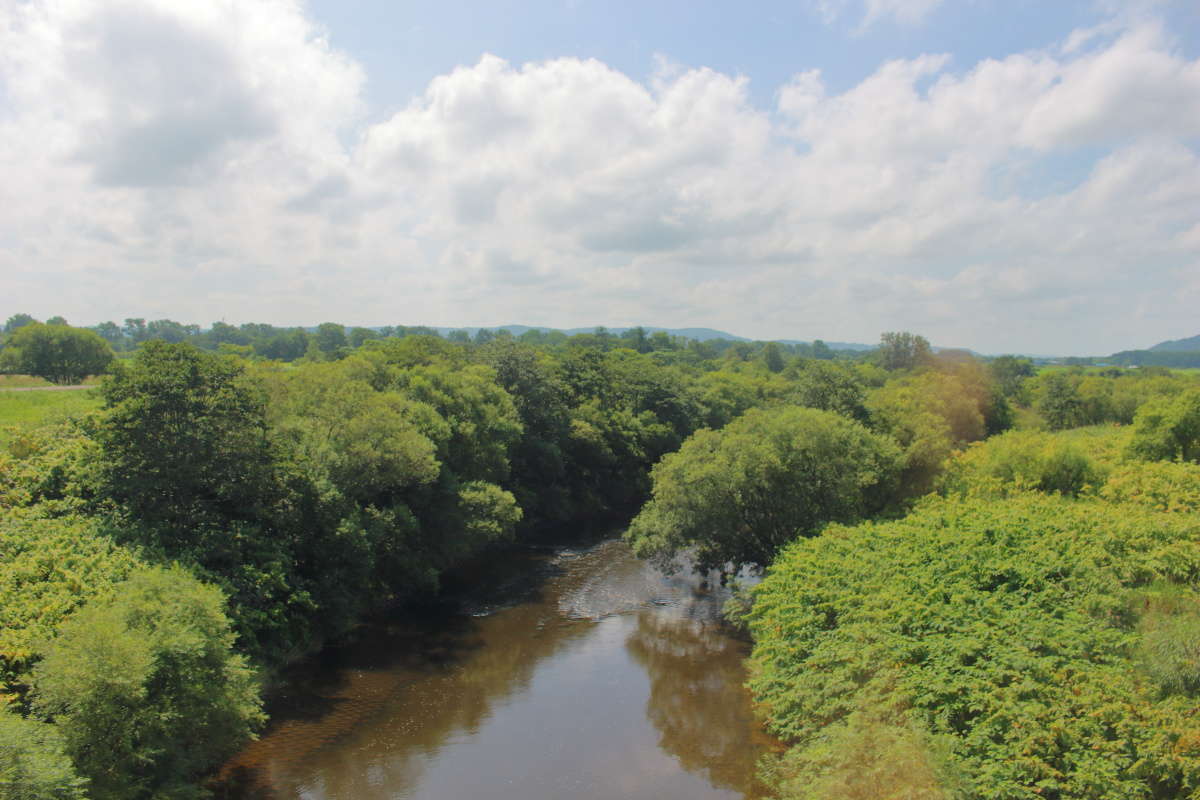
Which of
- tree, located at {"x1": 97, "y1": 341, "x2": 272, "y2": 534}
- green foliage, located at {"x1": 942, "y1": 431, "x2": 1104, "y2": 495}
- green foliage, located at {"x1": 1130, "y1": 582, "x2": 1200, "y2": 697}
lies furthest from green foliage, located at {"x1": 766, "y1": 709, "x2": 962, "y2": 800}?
tree, located at {"x1": 97, "y1": 341, "x2": 272, "y2": 534}

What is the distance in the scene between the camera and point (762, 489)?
30.9m

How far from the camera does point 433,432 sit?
1389 inches

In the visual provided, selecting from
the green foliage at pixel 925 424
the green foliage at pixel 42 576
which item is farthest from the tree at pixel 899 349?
the green foliage at pixel 42 576

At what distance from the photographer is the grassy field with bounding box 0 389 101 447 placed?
87.4 ft

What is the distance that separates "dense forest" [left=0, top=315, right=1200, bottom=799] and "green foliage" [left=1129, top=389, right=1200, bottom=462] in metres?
0.15

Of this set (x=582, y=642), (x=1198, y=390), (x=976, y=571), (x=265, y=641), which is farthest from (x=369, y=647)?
(x=1198, y=390)

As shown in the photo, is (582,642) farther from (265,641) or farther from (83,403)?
(83,403)

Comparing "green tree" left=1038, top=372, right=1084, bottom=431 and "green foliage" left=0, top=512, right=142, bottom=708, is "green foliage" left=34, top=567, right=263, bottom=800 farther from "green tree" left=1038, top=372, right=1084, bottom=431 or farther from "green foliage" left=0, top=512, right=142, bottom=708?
"green tree" left=1038, top=372, right=1084, bottom=431

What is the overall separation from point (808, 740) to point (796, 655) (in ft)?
9.53

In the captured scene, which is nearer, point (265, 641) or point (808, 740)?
point (808, 740)

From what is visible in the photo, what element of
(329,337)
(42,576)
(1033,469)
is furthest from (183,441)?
(329,337)

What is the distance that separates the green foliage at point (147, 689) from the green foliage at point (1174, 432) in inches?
1810

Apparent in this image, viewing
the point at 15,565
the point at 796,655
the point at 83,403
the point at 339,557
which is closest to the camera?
the point at 15,565

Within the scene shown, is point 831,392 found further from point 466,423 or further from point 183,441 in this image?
point 183,441
